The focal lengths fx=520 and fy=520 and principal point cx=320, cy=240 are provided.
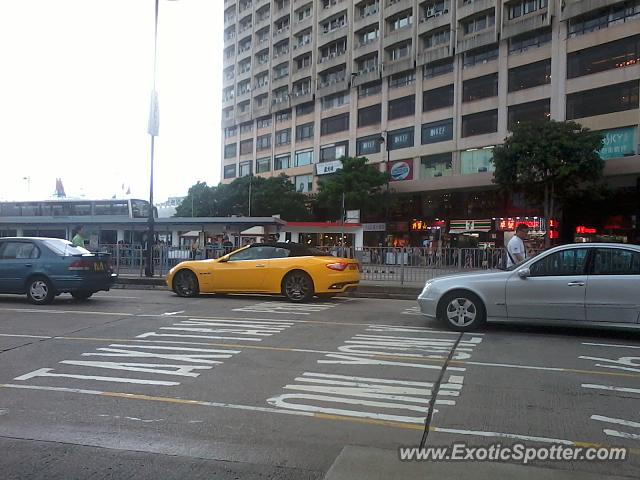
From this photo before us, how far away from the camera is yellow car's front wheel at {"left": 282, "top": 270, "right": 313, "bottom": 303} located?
38.1ft

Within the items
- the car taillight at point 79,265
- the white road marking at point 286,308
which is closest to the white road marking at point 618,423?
the white road marking at point 286,308

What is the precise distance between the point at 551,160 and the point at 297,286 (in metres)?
21.9

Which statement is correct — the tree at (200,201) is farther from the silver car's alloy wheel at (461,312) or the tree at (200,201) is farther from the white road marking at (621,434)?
the white road marking at (621,434)

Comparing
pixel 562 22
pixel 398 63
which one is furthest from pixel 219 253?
pixel 398 63

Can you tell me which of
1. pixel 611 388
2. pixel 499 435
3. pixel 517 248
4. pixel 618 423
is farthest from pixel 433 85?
pixel 499 435

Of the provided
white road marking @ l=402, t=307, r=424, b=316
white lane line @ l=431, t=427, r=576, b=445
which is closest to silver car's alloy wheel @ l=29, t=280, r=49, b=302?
white road marking @ l=402, t=307, r=424, b=316

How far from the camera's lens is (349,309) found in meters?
10.7

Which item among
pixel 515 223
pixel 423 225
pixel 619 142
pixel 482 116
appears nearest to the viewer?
pixel 619 142

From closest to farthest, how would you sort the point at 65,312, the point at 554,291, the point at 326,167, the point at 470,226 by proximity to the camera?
1. the point at 554,291
2. the point at 65,312
3. the point at 470,226
4. the point at 326,167

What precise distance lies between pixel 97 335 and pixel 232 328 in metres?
1.96

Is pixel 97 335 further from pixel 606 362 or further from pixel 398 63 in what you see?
pixel 398 63

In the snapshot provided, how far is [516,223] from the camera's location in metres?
36.9

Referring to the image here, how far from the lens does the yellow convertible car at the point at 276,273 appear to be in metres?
11.6

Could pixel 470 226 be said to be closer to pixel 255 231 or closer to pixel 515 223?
pixel 515 223
